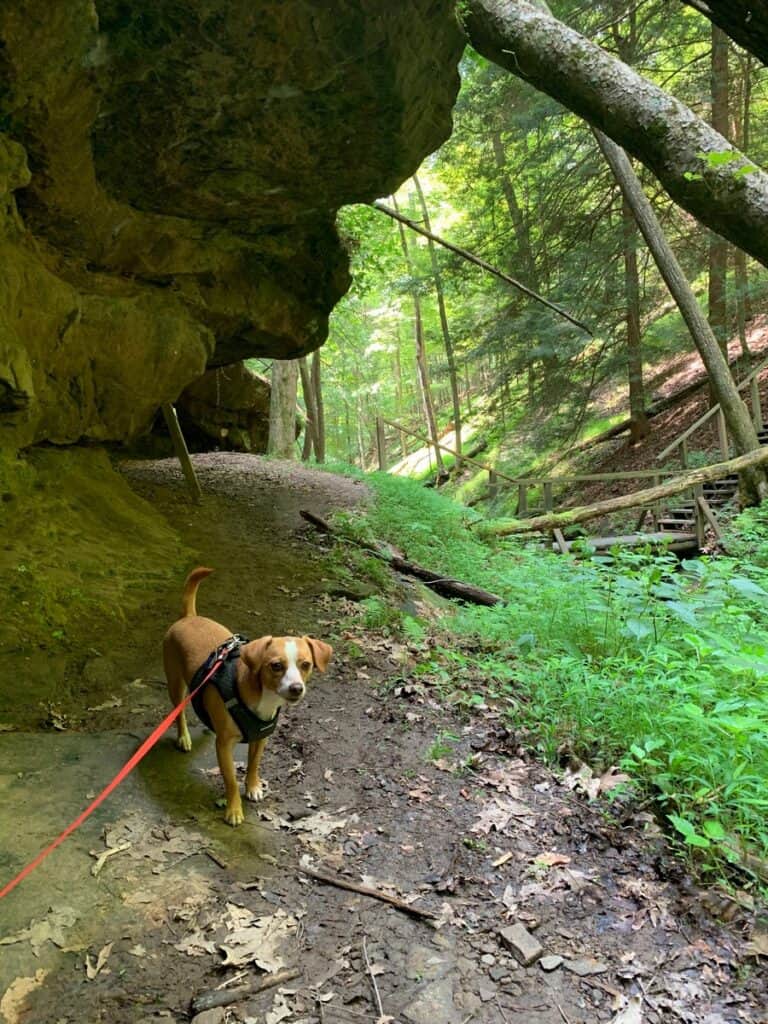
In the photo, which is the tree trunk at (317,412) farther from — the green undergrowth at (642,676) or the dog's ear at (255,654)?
the dog's ear at (255,654)

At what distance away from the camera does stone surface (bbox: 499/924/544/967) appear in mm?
2223

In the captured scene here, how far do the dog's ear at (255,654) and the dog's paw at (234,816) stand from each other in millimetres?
765

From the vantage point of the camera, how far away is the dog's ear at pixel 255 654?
9.18 ft

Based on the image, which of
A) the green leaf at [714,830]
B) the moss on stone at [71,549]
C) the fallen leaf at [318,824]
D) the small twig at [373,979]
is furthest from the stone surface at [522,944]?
the moss on stone at [71,549]

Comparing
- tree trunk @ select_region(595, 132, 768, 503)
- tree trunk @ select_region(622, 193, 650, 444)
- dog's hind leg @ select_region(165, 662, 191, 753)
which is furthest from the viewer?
tree trunk @ select_region(622, 193, 650, 444)

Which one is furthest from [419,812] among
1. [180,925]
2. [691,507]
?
[691,507]

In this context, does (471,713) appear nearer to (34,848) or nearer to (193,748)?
(193,748)

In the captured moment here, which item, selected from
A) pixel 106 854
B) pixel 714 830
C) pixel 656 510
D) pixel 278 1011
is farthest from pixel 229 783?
pixel 656 510

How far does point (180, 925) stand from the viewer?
2342 millimetres

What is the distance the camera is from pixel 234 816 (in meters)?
2.96

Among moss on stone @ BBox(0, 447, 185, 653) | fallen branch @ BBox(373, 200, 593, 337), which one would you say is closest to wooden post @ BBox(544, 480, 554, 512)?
fallen branch @ BBox(373, 200, 593, 337)

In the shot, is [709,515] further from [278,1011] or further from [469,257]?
[278,1011]

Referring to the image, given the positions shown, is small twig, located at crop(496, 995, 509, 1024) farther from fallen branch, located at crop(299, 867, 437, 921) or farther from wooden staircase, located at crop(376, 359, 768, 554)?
wooden staircase, located at crop(376, 359, 768, 554)

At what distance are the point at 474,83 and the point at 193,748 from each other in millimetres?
15744
